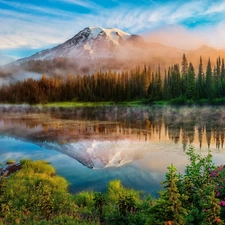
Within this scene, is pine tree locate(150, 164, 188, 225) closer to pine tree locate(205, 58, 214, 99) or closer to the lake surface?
the lake surface

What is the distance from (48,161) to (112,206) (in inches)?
504

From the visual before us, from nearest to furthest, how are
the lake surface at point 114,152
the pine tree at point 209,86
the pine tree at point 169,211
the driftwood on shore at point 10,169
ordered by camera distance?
1. the pine tree at point 169,211
2. the lake surface at point 114,152
3. the driftwood on shore at point 10,169
4. the pine tree at point 209,86

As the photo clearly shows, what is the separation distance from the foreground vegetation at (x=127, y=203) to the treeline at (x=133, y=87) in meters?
72.2

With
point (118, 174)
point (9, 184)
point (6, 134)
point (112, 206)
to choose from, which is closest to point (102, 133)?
point (6, 134)

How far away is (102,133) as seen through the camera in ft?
128

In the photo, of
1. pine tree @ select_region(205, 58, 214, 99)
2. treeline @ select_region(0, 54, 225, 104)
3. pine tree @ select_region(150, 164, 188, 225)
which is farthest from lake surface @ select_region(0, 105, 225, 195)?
treeline @ select_region(0, 54, 225, 104)

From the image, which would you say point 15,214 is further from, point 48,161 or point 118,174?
point 48,161

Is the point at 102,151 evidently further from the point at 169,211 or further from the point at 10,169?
the point at 169,211

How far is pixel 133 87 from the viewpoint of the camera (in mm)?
116750

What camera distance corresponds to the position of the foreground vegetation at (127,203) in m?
7.10

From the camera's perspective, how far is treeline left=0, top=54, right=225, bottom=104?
86.2m

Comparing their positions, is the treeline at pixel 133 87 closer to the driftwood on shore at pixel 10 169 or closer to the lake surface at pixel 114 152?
the lake surface at pixel 114 152

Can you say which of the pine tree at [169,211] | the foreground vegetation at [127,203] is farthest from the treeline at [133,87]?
the pine tree at [169,211]

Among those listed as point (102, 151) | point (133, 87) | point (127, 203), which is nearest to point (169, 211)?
point (127, 203)
